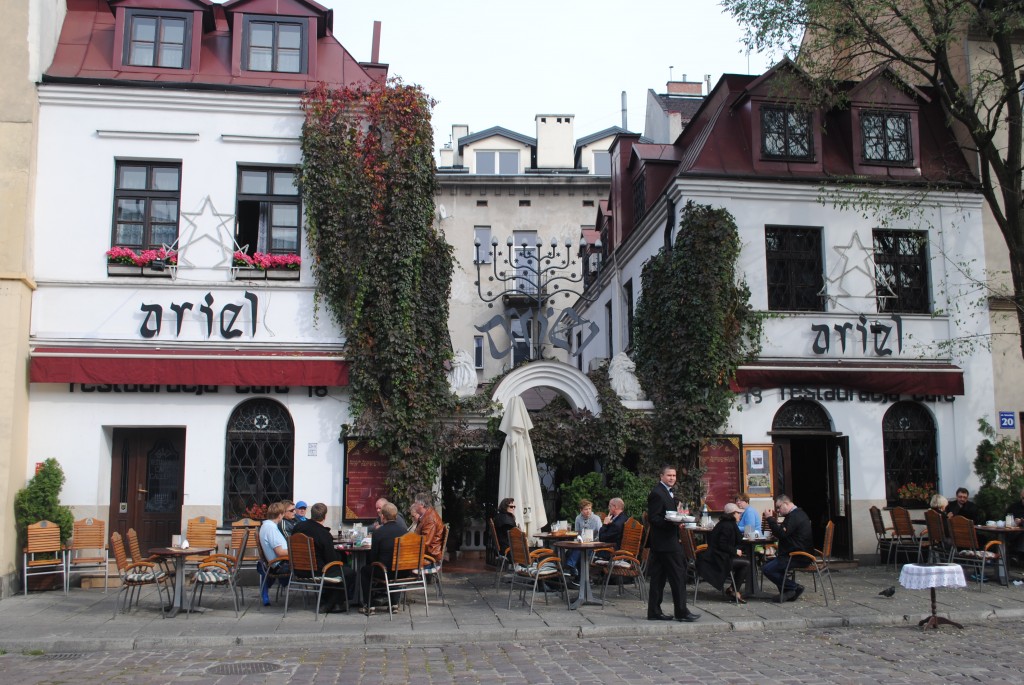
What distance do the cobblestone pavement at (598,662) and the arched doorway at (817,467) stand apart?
6557 mm

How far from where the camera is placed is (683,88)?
34.7m

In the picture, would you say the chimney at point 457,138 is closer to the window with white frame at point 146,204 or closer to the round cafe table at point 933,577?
the window with white frame at point 146,204

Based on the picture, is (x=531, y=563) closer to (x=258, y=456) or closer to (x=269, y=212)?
(x=258, y=456)

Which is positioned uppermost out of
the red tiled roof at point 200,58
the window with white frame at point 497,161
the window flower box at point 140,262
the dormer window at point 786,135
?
the window with white frame at point 497,161

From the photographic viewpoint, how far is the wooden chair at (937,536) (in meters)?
14.7

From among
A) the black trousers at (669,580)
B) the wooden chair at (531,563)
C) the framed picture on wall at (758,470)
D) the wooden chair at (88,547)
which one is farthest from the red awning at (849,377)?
the wooden chair at (88,547)

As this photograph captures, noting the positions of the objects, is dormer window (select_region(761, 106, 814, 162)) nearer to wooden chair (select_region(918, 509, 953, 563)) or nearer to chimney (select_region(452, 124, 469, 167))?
wooden chair (select_region(918, 509, 953, 563))

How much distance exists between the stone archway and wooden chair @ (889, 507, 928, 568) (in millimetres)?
5436

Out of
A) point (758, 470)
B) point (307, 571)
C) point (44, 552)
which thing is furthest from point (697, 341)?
point (44, 552)

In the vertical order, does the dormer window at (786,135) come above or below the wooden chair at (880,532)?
above

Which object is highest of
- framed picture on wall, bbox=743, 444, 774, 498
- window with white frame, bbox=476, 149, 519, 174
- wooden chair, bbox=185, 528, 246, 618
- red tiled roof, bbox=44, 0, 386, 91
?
window with white frame, bbox=476, 149, 519, 174

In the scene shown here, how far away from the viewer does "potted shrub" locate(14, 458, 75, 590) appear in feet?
47.4

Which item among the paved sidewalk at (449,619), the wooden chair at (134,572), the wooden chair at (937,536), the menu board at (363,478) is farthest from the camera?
the menu board at (363,478)

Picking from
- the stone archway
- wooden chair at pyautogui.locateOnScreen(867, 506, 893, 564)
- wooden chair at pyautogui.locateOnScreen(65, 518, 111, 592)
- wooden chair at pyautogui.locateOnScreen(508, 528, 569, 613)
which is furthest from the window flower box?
wooden chair at pyautogui.locateOnScreen(867, 506, 893, 564)
